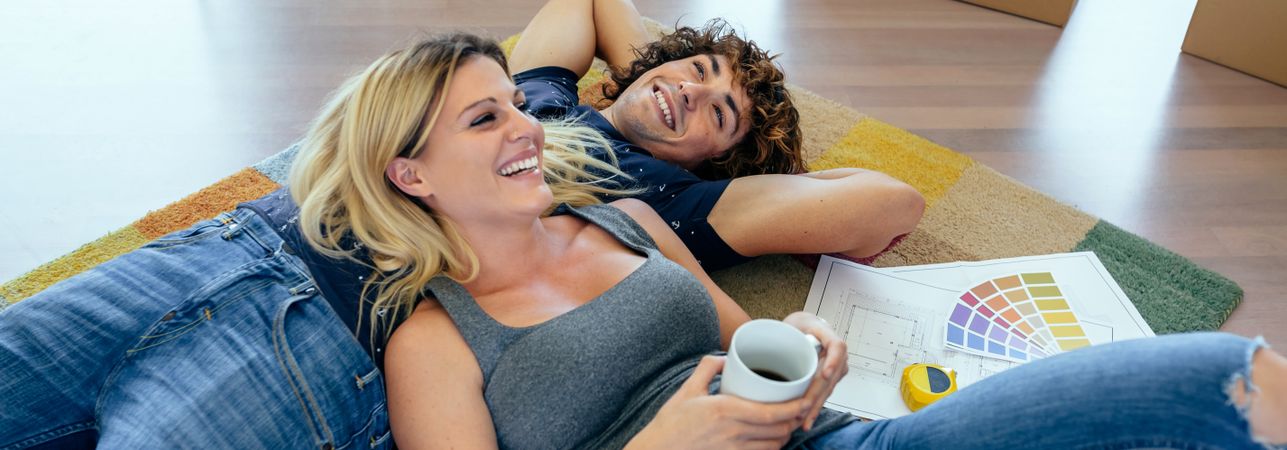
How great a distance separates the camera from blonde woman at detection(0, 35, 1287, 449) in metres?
1.09

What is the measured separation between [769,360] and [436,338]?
0.50 meters

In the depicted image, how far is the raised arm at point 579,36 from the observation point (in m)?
2.21

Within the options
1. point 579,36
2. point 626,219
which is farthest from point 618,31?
point 626,219

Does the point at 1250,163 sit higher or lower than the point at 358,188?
lower

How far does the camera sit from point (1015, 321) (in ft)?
5.91

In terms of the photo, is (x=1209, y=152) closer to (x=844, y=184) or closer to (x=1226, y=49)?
(x=1226, y=49)

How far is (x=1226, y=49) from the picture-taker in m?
2.78

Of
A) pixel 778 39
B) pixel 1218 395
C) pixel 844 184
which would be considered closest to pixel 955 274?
pixel 844 184

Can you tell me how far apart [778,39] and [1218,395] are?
211 cm

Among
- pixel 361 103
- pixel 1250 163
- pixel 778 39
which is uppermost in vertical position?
pixel 361 103

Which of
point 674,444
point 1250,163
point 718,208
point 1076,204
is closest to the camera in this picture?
point 674,444

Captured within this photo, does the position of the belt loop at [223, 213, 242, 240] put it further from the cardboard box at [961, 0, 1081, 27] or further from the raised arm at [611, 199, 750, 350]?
the cardboard box at [961, 0, 1081, 27]

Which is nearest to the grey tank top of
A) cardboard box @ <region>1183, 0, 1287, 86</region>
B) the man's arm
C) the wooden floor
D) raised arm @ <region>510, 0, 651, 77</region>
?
the man's arm

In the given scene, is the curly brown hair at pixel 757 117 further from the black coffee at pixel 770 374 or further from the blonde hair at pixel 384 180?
the black coffee at pixel 770 374
